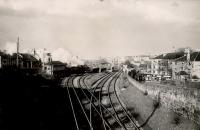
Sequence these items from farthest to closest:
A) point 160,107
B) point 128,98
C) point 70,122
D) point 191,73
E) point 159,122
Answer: point 191,73
point 128,98
point 160,107
point 159,122
point 70,122

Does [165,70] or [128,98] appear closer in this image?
[128,98]

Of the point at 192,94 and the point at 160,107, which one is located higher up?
the point at 192,94

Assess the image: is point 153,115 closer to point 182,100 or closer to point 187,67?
point 182,100

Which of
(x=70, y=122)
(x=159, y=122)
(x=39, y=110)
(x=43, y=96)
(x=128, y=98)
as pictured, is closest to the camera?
(x=70, y=122)

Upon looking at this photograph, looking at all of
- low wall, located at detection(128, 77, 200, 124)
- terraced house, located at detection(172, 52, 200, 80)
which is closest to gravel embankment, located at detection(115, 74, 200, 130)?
low wall, located at detection(128, 77, 200, 124)

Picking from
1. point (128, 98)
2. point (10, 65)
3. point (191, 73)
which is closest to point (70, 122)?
point (128, 98)

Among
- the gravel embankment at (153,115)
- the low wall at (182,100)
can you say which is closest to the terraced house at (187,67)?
the gravel embankment at (153,115)

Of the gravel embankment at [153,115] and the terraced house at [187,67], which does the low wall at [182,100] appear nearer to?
the gravel embankment at [153,115]

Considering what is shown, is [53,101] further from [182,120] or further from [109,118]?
[182,120]
